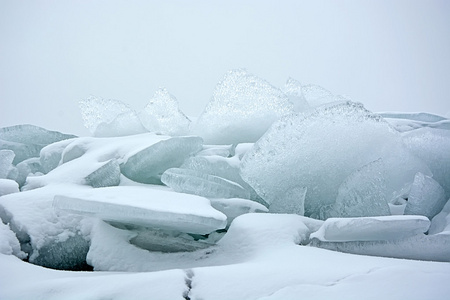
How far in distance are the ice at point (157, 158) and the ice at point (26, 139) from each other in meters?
1.24

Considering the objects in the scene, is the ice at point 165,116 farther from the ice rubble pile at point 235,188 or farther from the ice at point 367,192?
the ice at point 367,192

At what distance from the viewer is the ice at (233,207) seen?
175 cm

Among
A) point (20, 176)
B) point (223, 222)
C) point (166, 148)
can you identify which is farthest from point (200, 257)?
point (20, 176)

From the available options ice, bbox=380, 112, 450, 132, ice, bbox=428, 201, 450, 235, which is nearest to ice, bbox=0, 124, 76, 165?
ice, bbox=380, 112, 450, 132

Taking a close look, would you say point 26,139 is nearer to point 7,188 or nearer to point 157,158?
point 7,188

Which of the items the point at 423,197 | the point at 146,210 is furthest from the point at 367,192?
the point at 146,210

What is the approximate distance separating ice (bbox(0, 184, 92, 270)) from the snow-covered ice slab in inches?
4.7

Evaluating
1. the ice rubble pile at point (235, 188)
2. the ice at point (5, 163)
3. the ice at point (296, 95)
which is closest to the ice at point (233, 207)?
the ice rubble pile at point (235, 188)

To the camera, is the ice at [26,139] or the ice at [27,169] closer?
the ice at [27,169]

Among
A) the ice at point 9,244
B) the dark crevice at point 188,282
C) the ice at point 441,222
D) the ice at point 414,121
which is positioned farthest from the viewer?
the ice at point 414,121

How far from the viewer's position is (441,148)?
203cm

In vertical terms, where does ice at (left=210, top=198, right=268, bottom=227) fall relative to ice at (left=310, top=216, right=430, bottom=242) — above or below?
below

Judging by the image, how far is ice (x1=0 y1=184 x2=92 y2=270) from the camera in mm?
1491

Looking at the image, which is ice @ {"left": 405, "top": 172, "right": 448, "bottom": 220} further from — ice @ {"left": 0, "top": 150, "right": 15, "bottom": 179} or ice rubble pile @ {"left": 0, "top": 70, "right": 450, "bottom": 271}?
ice @ {"left": 0, "top": 150, "right": 15, "bottom": 179}
